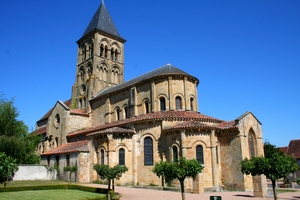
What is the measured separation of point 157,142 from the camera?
915 inches

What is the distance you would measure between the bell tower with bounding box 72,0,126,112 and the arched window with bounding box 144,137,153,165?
51.1 ft

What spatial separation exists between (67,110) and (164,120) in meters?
16.9

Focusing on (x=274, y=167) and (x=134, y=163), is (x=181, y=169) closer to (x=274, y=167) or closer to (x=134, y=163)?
(x=274, y=167)

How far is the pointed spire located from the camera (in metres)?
42.4

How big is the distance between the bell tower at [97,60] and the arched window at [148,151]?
15.6 meters

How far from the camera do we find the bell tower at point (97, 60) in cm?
3875

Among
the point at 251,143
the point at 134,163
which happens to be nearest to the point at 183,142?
the point at 134,163

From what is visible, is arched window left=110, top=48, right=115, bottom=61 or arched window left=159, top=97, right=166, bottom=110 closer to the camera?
arched window left=159, top=97, right=166, bottom=110

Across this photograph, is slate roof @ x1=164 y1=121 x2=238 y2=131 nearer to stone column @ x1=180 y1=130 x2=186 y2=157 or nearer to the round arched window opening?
stone column @ x1=180 y1=130 x2=186 y2=157

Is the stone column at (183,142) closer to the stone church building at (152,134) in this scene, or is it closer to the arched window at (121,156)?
the stone church building at (152,134)

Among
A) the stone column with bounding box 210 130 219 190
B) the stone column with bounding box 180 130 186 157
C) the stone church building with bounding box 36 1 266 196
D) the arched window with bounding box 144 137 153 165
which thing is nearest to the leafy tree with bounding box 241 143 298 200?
the stone church building with bounding box 36 1 266 196

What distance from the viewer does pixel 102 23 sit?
43.1m

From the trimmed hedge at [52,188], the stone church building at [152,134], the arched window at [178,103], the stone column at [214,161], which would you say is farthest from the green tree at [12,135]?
the stone column at [214,161]

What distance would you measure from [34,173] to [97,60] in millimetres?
18643
